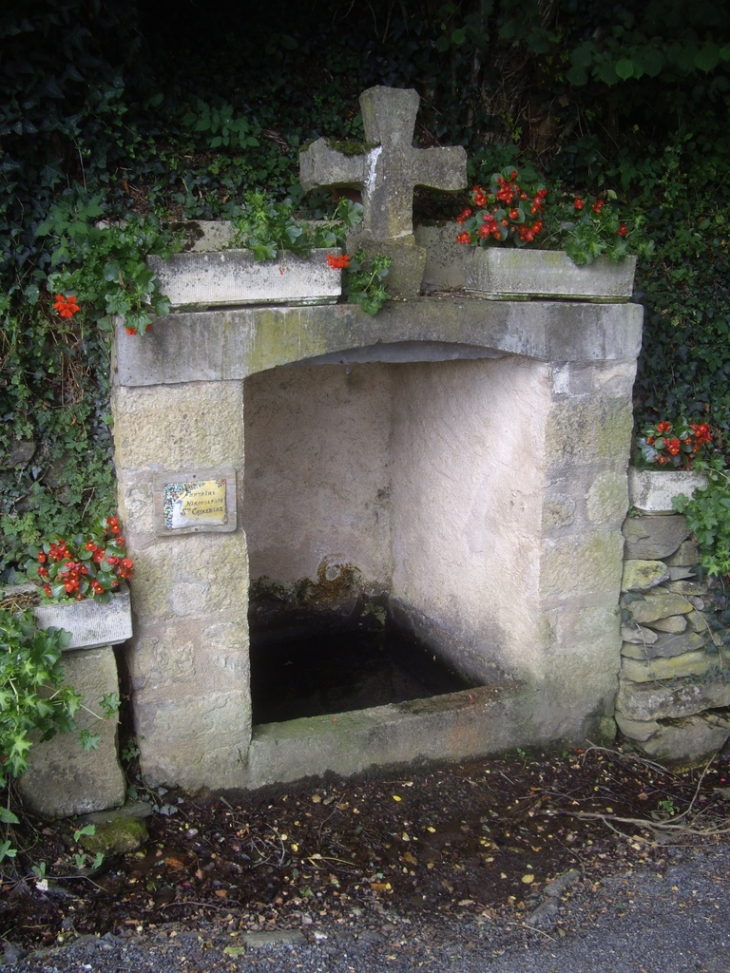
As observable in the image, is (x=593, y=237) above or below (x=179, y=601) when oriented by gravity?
above

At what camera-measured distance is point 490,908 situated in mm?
3240

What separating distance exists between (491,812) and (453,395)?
203 centimetres

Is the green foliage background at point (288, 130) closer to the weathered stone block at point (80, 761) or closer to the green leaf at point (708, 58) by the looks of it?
the green leaf at point (708, 58)

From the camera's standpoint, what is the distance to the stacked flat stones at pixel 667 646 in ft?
13.6

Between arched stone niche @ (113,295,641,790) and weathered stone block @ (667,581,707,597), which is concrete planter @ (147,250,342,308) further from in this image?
weathered stone block @ (667,581,707,597)

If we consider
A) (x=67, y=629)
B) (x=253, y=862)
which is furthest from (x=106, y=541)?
(x=253, y=862)

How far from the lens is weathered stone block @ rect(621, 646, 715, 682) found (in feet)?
13.9

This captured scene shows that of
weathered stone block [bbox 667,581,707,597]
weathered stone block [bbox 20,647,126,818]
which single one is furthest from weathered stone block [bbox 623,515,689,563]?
weathered stone block [bbox 20,647,126,818]

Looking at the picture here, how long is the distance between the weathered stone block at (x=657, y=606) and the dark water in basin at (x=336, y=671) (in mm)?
972

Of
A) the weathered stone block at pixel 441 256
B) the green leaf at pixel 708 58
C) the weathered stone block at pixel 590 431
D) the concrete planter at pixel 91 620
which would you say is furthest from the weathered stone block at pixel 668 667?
the green leaf at pixel 708 58

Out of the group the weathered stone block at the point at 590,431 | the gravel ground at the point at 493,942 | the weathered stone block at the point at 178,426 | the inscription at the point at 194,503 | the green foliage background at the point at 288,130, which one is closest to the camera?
the gravel ground at the point at 493,942

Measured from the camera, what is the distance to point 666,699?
166 inches

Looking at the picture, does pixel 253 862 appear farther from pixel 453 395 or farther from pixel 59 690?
pixel 453 395

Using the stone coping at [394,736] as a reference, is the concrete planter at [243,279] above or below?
above
